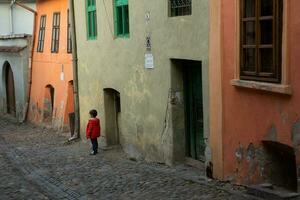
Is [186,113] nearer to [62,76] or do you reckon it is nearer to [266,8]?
[266,8]

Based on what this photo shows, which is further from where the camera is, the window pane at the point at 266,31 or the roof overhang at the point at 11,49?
the roof overhang at the point at 11,49

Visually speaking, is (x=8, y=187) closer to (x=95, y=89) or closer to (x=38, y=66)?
(x=95, y=89)

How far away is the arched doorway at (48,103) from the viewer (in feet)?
72.4

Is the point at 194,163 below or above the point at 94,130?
below

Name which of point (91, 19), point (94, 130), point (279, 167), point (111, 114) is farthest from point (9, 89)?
point (279, 167)

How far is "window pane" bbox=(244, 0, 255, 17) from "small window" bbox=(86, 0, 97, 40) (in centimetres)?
764

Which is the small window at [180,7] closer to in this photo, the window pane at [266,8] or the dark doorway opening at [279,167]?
the window pane at [266,8]

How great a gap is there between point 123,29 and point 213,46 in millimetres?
4719

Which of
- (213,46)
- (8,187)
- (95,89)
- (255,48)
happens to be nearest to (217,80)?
(213,46)

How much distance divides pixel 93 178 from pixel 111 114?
429cm

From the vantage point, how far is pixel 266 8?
25.4 ft

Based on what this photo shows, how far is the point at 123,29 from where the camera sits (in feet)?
44.9

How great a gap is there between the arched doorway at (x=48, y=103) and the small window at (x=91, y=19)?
662 cm

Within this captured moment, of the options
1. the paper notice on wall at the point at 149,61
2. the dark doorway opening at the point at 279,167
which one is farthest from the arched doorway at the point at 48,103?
the dark doorway opening at the point at 279,167
